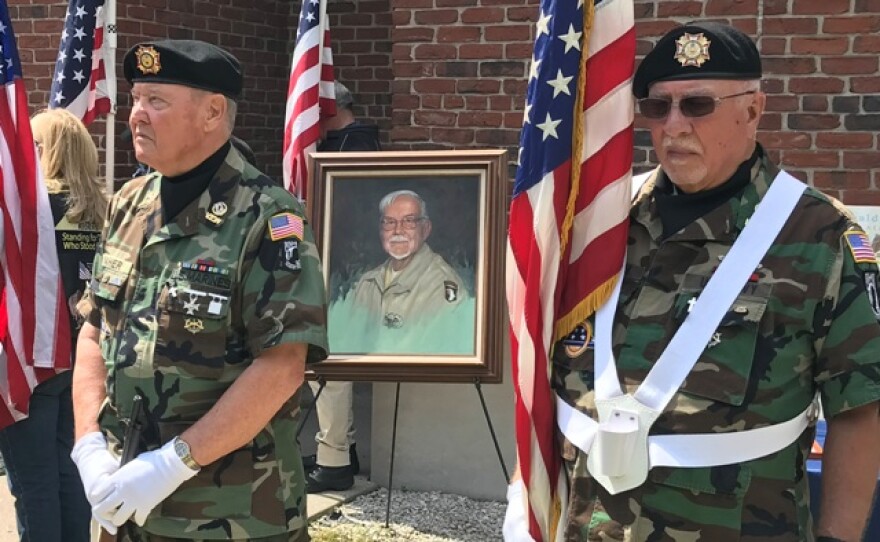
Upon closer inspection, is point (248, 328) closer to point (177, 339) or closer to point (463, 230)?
point (177, 339)

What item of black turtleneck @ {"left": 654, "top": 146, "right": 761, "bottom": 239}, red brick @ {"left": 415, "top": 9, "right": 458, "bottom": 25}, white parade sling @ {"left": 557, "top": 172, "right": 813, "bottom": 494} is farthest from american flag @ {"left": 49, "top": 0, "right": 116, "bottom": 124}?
white parade sling @ {"left": 557, "top": 172, "right": 813, "bottom": 494}

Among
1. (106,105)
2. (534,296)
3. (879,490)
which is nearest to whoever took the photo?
(534,296)

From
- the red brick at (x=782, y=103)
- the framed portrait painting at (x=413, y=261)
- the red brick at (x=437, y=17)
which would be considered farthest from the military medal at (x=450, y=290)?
the red brick at (x=782, y=103)

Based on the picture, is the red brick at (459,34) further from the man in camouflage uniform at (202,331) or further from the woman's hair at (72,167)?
the man in camouflage uniform at (202,331)

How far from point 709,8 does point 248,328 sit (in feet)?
10.2

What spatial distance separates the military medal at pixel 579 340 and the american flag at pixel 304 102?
3.32 m

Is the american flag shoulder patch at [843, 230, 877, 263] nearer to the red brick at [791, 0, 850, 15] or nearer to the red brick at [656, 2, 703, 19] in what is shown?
the red brick at [791, 0, 850, 15]

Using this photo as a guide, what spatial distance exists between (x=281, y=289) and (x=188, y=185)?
38 cm

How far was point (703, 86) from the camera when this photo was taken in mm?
2307

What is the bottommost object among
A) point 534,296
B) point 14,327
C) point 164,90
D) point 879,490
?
point 879,490

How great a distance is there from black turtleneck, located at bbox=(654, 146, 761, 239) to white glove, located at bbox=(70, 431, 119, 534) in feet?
4.81

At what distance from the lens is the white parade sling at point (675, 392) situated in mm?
2236

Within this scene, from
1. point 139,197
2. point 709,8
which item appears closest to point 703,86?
point 139,197

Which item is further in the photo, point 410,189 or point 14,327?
point 410,189
